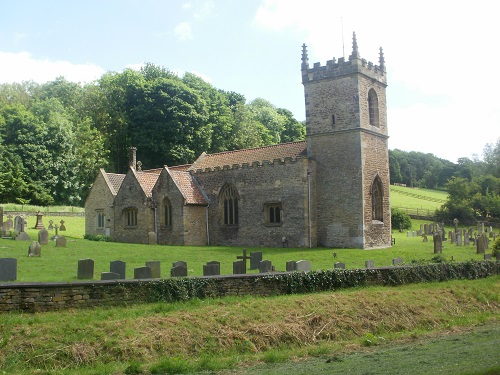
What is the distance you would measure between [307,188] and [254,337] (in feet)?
58.4

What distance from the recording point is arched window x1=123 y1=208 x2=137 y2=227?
36.0m

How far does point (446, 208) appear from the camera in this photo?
57.8m

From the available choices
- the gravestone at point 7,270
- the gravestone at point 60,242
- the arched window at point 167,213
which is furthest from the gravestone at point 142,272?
the arched window at point 167,213

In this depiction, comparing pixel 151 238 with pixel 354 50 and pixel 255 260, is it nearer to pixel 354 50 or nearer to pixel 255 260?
pixel 255 260

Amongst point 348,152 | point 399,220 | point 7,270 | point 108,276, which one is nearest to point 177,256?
point 108,276

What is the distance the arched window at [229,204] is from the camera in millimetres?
33750

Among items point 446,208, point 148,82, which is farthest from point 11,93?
point 446,208

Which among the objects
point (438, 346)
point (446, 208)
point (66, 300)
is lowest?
point (438, 346)

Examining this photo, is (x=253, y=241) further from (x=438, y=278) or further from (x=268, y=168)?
(x=438, y=278)

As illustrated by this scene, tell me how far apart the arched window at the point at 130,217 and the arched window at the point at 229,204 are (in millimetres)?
6119

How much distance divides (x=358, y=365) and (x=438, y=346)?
2878 millimetres

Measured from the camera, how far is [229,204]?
112 feet

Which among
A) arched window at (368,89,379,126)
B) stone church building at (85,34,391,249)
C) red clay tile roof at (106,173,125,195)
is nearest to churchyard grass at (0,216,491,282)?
stone church building at (85,34,391,249)

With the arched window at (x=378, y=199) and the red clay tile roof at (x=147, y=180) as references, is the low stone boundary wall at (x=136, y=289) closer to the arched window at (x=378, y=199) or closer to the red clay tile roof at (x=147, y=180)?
the arched window at (x=378, y=199)
